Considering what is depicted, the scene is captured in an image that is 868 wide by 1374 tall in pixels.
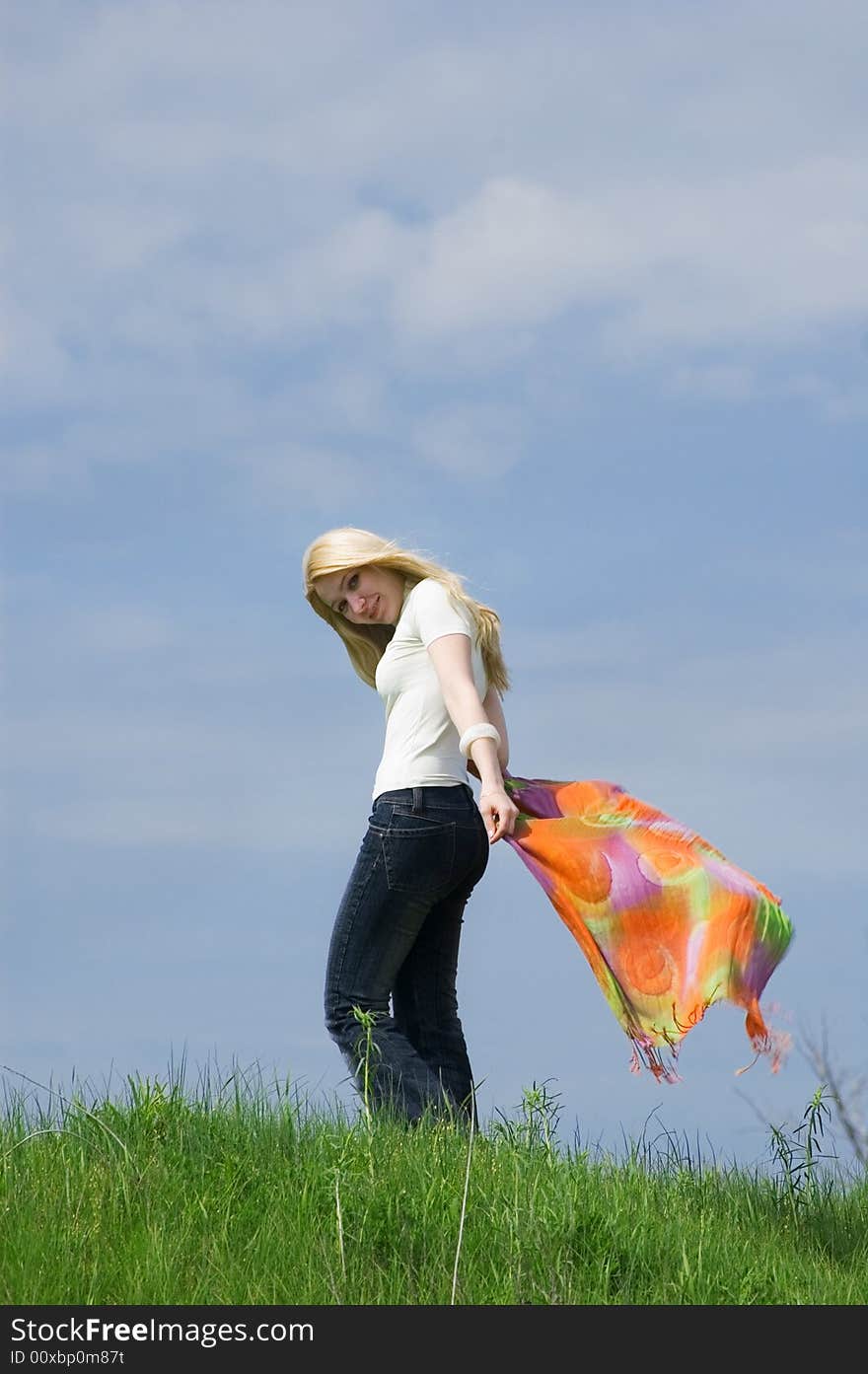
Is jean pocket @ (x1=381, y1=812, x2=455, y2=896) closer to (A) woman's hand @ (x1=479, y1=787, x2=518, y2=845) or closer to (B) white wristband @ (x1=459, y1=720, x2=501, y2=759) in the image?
(A) woman's hand @ (x1=479, y1=787, x2=518, y2=845)

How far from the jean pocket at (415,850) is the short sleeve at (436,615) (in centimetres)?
72

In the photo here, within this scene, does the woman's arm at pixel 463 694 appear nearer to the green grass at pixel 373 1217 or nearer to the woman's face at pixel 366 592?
the woman's face at pixel 366 592

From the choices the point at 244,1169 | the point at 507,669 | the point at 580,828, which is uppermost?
the point at 507,669

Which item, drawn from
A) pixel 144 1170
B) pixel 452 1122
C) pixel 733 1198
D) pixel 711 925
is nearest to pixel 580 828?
pixel 711 925

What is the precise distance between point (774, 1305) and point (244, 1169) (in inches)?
76.3

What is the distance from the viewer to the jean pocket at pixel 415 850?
217 inches

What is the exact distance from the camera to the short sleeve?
563cm

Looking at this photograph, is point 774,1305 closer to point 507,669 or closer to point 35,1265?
point 35,1265

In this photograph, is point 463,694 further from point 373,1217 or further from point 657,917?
point 373,1217

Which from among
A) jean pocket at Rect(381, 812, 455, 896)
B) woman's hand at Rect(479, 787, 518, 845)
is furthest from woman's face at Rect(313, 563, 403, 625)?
woman's hand at Rect(479, 787, 518, 845)

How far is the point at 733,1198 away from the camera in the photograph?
18.4 feet

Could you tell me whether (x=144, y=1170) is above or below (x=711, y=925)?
below

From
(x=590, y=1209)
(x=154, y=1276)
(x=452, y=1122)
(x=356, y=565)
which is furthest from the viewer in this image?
(x=356, y=565)

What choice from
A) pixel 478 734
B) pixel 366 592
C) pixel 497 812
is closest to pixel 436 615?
pixel 366 592
